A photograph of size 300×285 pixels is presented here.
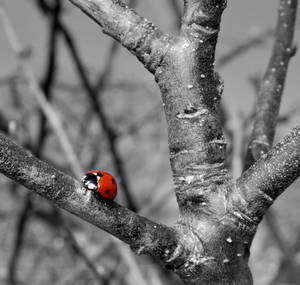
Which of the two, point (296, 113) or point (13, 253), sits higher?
point (296, 113)

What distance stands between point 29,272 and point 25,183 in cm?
460

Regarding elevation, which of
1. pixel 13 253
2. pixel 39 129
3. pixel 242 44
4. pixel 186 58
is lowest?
pixel 186 58

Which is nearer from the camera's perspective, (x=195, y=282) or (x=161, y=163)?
(x=195, y=282)

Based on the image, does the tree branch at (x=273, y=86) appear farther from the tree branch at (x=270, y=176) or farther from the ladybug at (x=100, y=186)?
the ladybug at (x=100, y=186)

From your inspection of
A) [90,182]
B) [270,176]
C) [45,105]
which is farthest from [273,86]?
[45,105]

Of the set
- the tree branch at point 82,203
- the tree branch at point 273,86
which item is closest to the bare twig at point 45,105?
the tree branch at point 273,86

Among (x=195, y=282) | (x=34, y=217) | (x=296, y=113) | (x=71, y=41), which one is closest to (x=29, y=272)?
(x=34, y=217)

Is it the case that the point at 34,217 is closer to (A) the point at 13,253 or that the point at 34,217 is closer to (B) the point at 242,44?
(A) the point at 13,253

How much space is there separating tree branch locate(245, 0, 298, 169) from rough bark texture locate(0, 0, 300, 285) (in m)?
0.17

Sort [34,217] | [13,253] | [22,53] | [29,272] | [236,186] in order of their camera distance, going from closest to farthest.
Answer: [236,186] < [22,53] < [13,253] < [34,217] < [29,272]

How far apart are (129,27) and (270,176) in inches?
13.9

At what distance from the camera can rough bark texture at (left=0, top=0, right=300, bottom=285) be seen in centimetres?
67

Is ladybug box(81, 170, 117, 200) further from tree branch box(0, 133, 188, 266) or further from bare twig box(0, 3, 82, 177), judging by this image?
bare twig box(0, 3, 82, 177)

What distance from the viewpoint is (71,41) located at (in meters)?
2.46
